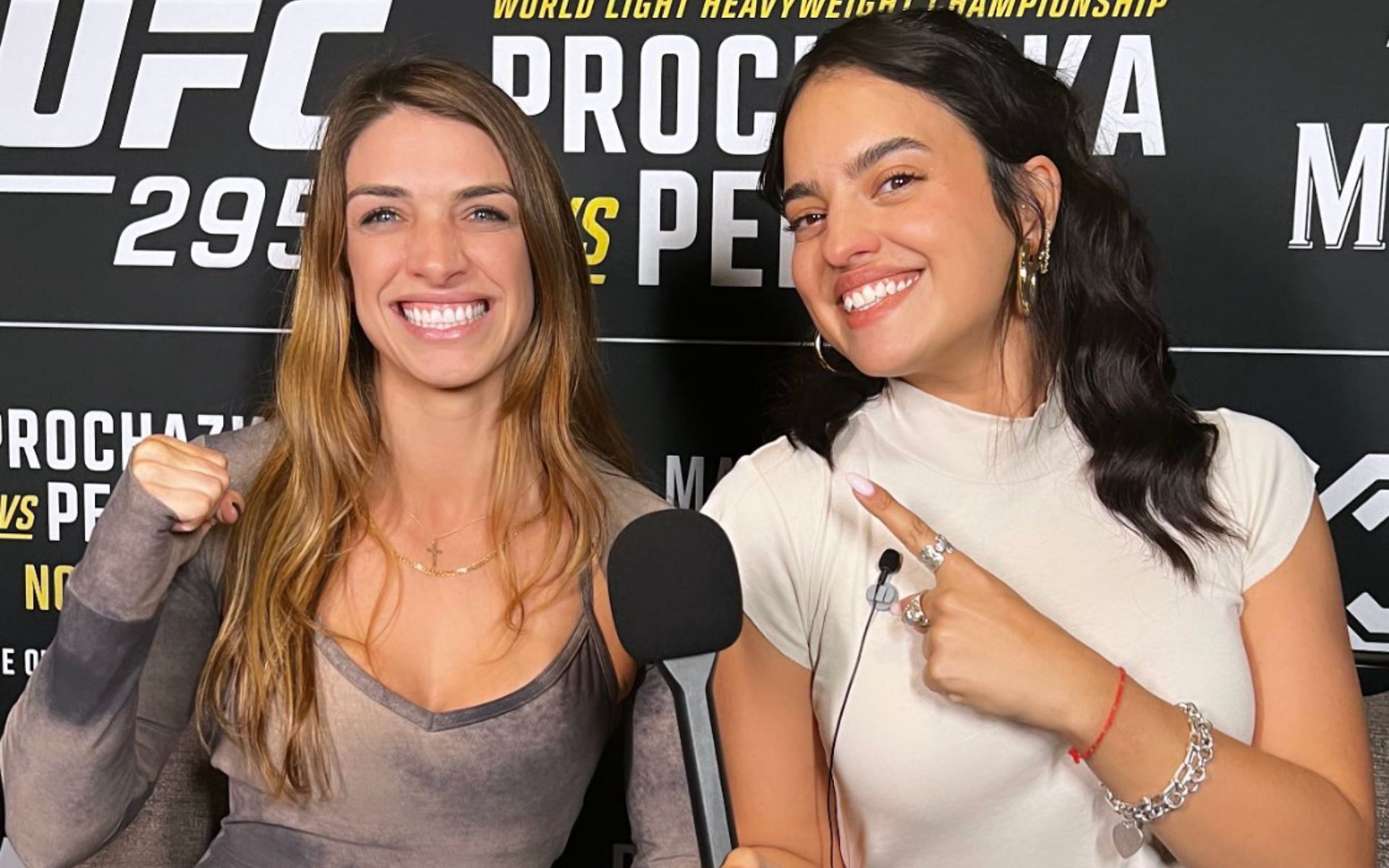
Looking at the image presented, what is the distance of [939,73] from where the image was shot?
1.17m

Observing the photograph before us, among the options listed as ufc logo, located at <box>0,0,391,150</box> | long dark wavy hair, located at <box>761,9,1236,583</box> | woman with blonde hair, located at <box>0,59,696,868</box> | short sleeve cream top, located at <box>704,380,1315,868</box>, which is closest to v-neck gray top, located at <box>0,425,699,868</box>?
woman with blonde hair, located at <box>0,59,696,868</box>

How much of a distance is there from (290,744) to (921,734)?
618 mm

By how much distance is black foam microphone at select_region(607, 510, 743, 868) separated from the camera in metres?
0.78

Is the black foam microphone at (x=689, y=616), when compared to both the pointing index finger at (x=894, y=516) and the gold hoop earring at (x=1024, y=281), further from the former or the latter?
the gold hoop earring at (x=1024, y=281)

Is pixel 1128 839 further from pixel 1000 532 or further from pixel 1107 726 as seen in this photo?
pixel 1000 532

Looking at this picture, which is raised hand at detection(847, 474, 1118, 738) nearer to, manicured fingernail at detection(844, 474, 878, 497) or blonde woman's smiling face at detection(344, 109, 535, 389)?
manicured fingernail at detection(844, 474, 878, 497)

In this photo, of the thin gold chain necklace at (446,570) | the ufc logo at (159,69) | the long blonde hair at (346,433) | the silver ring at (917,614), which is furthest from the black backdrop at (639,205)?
the silver ring at (917,614)

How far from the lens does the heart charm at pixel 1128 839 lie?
1127 mm

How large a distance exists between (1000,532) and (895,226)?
0.30 metres

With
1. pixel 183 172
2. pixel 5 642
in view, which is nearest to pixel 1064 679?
pixel 183 172

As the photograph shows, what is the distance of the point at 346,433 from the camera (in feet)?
4.74

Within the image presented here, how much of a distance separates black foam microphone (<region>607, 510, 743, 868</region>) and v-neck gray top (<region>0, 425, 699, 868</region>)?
0.51 metres

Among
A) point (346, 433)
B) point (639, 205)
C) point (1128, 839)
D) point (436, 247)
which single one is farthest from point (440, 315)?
point (1128, 839)

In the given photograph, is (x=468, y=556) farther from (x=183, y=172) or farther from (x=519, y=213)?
(x=183, y=172)
